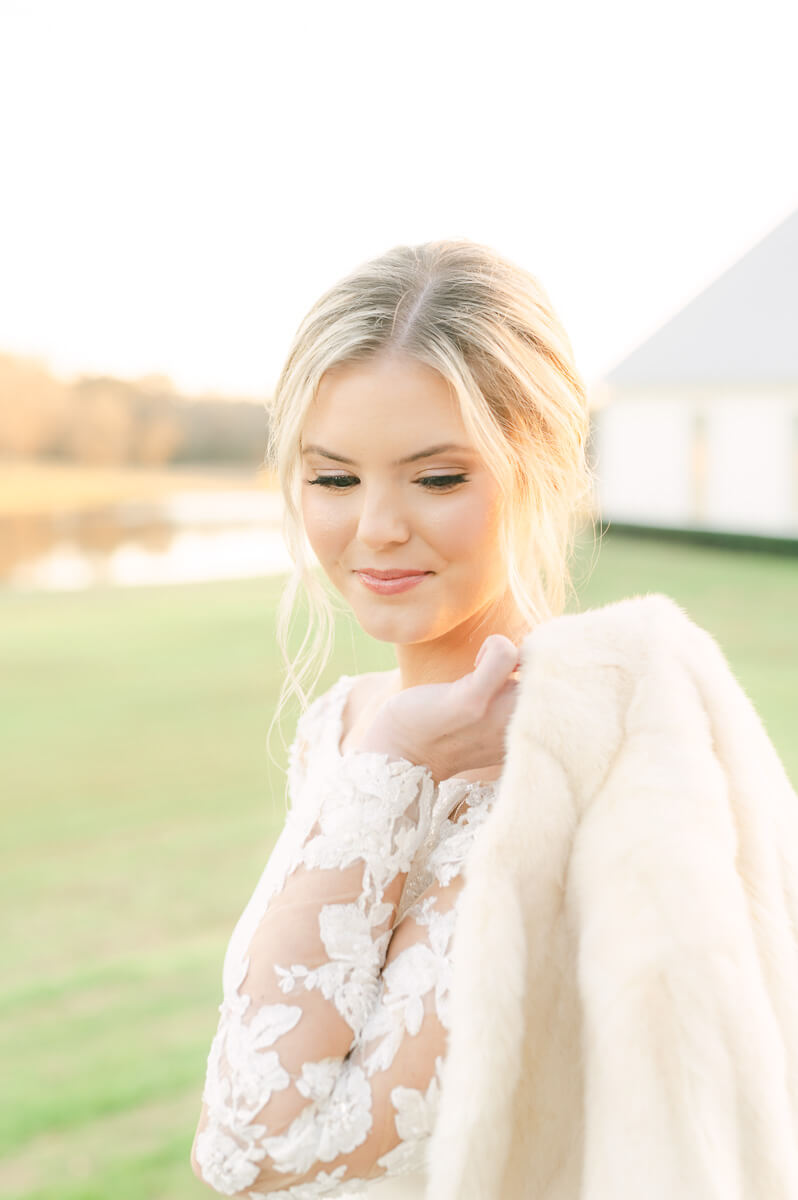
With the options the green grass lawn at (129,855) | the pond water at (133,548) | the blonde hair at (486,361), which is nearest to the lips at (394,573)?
the blonde hair at (486,361)

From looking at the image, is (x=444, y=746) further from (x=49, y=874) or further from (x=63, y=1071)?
(x=49, y=874)

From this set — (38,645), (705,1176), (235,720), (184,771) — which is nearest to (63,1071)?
(705,1176)

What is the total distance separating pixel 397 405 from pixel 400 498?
106 mm

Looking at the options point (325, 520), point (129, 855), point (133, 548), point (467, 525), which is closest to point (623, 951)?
point (467, 525)

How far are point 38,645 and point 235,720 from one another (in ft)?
16.7

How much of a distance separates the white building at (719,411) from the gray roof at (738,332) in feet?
0.08

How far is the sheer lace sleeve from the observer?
95 cm

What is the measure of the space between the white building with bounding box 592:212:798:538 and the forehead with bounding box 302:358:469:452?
21.0 meters

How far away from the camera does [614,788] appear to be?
34.6 inches

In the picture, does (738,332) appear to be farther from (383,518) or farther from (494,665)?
(494,665)

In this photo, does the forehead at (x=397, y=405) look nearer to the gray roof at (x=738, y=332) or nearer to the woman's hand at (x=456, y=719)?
the woman's hand at (x=456, y=719)

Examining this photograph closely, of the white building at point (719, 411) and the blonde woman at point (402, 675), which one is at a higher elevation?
the blonde woman at point (402, 675)

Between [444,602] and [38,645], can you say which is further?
[38,645]

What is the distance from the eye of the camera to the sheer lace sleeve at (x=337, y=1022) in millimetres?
949
